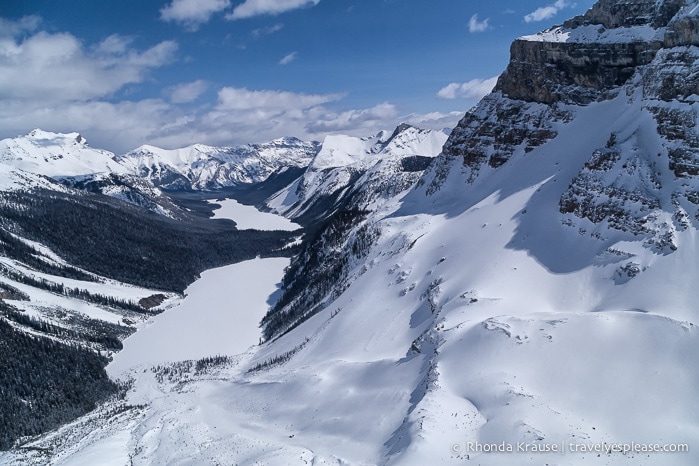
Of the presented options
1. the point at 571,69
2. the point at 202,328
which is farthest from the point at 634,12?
the point at 202,328

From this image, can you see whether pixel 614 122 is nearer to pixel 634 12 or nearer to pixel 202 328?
pixel 634 12

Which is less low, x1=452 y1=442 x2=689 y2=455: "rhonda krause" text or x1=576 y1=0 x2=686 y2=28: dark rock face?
x1=576 y1=0 x2=686 y2=28: dark rock face

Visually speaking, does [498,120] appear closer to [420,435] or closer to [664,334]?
[664,334]

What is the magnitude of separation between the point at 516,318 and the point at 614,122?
184 ft

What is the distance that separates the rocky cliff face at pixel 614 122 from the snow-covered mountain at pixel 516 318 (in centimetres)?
36

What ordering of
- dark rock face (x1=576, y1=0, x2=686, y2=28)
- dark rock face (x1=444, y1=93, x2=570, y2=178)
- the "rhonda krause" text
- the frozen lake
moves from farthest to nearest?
the frozen lake
dark rock face (x1=444, y1=93, x2=570, y2=178)
dark rock face (x1=576, y1=0, x2=686, y2=28)
the "rhonda krause" text

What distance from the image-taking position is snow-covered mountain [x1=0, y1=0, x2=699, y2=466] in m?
40.1

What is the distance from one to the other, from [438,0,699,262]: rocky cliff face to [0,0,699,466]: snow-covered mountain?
358mm

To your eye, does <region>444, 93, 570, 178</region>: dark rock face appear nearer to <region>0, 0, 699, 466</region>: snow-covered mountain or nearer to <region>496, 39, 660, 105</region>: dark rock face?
<region>0, 0, 699, 466</region>: snow-covered mountain

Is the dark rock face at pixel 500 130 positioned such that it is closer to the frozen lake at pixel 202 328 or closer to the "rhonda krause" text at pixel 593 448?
the "rhonda krause" text at pixel 593 448

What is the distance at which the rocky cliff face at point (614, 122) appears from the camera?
209 feet

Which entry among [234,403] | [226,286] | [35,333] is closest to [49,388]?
[35,333]

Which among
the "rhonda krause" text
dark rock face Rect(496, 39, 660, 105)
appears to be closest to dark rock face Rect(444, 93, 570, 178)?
dark rock face Rect(496, 39, 660, 105)

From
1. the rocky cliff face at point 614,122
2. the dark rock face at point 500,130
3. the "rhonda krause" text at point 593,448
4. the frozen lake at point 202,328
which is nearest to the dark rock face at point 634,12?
the rocky cliff face at point 614,122
